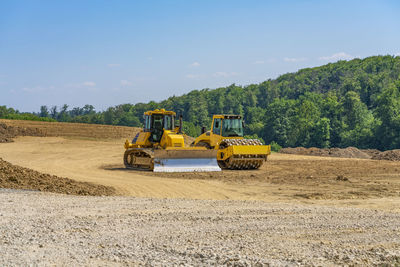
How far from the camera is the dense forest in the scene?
69.0 m

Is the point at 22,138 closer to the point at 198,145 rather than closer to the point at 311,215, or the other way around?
the point at 198,145

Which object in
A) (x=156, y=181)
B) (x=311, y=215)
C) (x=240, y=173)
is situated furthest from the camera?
(x=240, y=173)

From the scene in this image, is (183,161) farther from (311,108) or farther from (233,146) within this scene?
(311,108)

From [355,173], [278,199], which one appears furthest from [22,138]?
[278,199]

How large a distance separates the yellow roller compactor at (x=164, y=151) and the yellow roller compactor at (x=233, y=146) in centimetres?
72

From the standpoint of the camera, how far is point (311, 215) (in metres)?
10.3

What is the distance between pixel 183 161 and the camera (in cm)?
2130

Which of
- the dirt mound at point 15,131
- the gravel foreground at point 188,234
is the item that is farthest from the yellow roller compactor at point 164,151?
the dirt mound at point 15,131

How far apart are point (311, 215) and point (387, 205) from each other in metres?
3.51

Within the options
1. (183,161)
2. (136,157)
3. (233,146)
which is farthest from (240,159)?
(136,157)

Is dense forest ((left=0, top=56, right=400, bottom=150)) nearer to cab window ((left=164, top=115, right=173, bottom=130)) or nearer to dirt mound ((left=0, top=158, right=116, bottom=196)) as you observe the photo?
cab window ((left=164, top=115, right=173, bottom=130))

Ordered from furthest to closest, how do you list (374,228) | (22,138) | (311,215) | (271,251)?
(22,138)
(311,215)
(374,228)
(271,251)

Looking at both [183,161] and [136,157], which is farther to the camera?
[136,157]

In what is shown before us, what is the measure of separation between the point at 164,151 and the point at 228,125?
3596 millimetres
